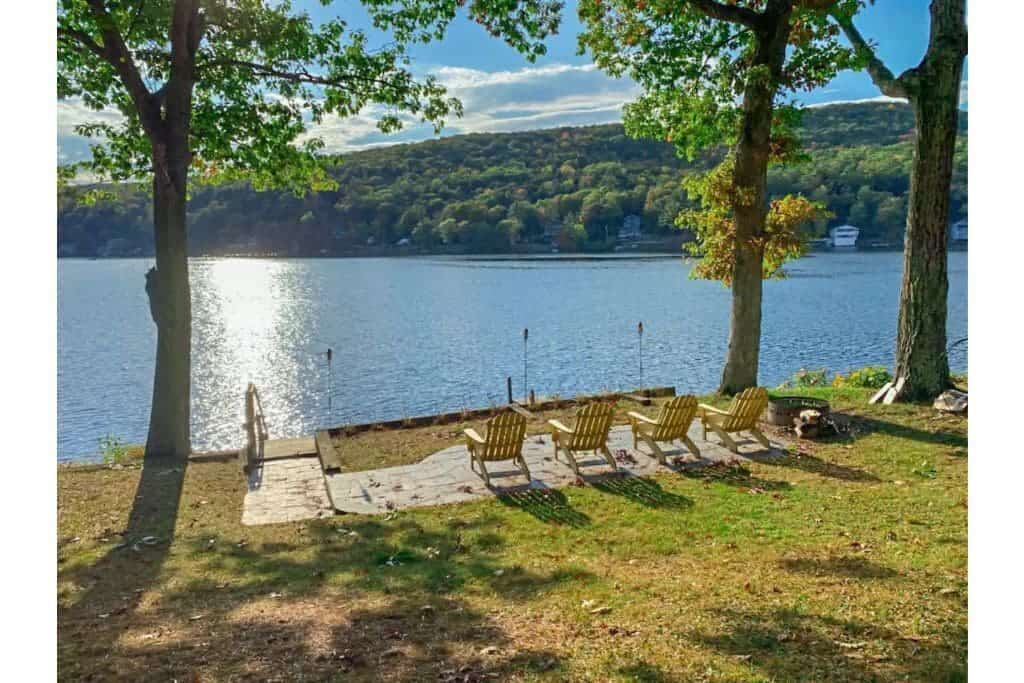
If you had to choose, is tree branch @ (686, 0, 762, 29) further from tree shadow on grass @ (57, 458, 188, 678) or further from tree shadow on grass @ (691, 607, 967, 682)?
tree shadow on grass @ (57, 458, 188, 678)

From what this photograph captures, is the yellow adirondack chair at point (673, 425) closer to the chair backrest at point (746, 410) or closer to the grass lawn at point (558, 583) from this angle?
the chair backrest at point (746, 410)

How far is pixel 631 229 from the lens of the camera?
76562 mm

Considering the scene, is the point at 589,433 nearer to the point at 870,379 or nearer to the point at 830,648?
the point at 830,648

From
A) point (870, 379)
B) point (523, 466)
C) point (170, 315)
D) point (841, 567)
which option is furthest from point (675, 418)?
point (170, 315)

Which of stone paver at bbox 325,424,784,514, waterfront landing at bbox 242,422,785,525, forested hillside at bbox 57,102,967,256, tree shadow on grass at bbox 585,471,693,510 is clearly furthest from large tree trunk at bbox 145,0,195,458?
forested hillside at bbox 57,102,967,256

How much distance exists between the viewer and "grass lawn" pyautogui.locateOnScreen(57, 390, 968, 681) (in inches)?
175

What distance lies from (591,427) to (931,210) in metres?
6.95

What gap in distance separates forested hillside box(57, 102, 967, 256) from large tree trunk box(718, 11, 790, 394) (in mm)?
41065

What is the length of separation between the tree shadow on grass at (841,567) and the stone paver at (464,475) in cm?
325

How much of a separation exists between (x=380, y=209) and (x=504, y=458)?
2447 inches

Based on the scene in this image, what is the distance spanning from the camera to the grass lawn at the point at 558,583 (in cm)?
444

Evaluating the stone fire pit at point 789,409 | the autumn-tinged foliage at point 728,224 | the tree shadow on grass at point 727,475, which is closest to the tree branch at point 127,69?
the autumn-tinged foliage at point 728,224
